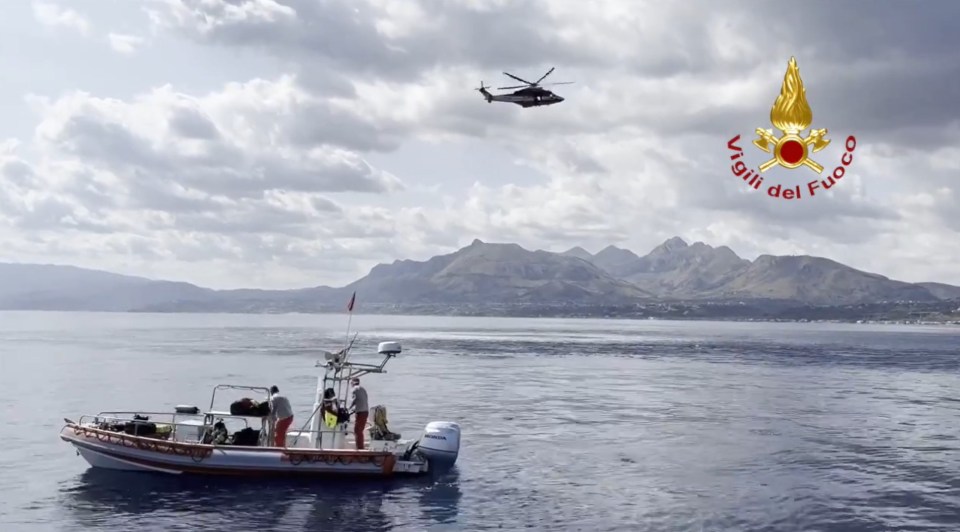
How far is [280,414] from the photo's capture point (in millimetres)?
34875

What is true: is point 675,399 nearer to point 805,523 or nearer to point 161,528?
point 805,523

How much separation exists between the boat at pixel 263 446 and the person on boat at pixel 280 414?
1.21ft

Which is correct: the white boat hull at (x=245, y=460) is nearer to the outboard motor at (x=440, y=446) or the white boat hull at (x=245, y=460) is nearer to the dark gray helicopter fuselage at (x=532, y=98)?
the outboard motor at (x=440, y=446)

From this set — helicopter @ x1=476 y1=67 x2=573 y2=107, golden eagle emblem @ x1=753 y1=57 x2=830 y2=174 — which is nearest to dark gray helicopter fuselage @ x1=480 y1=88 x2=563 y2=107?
helicopter @ x1=476 y1=67 x2=573 y2=107

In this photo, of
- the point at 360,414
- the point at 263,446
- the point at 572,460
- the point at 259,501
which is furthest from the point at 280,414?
the point at 572,460

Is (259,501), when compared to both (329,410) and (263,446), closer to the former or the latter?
(263,446)

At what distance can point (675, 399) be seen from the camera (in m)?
70.6

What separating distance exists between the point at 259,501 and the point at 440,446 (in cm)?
810

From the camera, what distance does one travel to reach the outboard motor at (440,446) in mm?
36219

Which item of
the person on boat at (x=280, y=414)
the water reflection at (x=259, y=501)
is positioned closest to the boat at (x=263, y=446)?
the person on boat at (x=280, y=414)

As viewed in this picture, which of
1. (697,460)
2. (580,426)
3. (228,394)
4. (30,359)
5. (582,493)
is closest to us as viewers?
(582,493)

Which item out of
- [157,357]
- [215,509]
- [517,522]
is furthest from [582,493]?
[157,357]

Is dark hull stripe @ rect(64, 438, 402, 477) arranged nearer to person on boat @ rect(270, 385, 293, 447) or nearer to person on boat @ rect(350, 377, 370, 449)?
person on boat @ rect(270, 385, 293, 447)

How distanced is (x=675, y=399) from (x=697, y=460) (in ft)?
94.6
